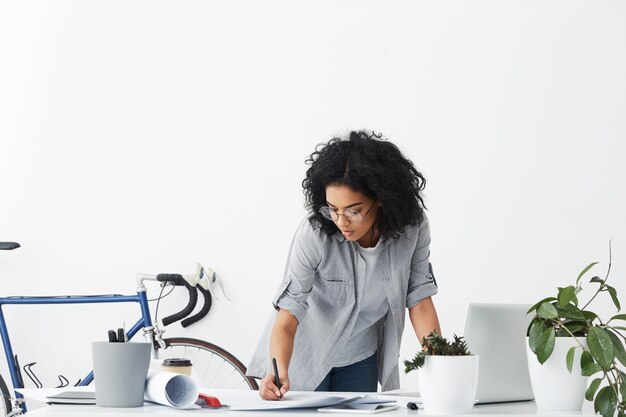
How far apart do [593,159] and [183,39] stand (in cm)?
165

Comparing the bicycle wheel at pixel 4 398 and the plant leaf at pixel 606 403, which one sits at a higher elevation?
the plant leaf at pixel 606 403

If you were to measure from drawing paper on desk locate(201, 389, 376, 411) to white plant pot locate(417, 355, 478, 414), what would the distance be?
7.1 inches

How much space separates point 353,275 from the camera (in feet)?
6.61

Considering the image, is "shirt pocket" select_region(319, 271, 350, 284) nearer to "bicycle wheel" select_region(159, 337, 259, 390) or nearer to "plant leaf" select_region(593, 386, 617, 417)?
"plant leaf" select_region(593, 386, 617, 417)

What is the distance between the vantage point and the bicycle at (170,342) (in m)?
3.22

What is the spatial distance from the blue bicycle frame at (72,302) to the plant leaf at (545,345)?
212 cm

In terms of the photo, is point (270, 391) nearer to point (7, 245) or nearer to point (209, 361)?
point (209, 361)

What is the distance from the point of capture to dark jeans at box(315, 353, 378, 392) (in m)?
2.13

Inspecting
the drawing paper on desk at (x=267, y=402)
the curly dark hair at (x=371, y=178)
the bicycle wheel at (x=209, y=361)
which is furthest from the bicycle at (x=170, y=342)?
the drawing paper on desk at (x=267, y=402)

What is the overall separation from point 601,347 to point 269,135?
222 centimetres

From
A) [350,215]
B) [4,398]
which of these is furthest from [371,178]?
[4,398]

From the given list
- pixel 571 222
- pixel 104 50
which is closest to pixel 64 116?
pixel 104 50

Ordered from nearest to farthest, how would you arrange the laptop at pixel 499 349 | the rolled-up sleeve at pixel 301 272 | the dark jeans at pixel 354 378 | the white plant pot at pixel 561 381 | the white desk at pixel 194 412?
the white desk at pixel 194 412, the white plant pot at pixel 561 381, the laptop at pixel 499 349, the rolled-up sleeve at pixel 301 272, the dark jeans at pixel 354 378

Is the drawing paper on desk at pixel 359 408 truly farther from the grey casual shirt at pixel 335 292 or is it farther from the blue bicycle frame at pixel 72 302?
the blue bicycle frame at pixel 72 302
